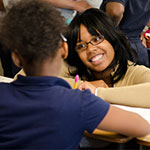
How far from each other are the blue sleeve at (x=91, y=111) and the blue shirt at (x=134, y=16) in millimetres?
1186

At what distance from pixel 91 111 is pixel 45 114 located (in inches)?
5.1

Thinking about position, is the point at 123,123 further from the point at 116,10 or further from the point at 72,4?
the point at 72,4

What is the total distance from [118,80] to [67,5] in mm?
753

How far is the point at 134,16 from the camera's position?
5.79 ft

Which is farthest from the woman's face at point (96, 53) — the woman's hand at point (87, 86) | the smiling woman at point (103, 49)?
the woman's hand at point (87, 86)

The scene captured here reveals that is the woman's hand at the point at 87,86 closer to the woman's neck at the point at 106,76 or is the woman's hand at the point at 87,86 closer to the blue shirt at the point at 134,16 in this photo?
the woman's neck at the point at 106,76

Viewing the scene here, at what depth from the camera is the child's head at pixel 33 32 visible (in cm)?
63

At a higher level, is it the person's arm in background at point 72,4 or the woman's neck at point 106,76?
the person's arm in background at point 72,4

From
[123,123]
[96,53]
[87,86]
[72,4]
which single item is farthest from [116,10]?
[123,123]

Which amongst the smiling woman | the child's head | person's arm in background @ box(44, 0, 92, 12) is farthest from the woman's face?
the child's head

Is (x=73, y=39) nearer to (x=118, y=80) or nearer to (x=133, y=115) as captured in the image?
(x=118, y=80)

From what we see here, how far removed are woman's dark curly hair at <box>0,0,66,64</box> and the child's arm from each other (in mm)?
251

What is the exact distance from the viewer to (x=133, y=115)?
2.37 ft

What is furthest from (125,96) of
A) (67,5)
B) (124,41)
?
(67,5)
